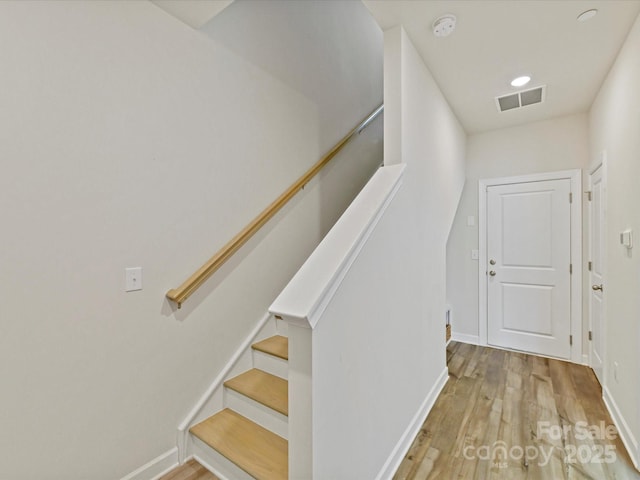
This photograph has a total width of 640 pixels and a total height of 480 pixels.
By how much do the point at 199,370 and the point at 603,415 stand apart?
9.21 feet

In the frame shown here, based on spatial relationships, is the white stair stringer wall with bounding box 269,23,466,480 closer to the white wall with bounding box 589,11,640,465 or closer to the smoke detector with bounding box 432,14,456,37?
the smoke detector with bounding box 432,14,456,37

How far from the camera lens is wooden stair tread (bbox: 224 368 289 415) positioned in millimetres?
1673

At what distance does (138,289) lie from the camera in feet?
5.02

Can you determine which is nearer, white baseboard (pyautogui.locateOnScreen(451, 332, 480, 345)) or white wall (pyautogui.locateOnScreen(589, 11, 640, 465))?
white wall (pyautogui.locateOnScreen(589, 11, 640, 465))

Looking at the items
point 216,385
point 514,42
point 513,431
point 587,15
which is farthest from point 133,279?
point 587,15

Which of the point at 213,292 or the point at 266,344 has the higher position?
→ the point at 213,292

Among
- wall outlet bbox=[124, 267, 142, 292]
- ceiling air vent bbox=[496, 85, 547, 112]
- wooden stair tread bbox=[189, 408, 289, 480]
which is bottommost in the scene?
wooden stair tread bbox=[189, 408, 289, 480]

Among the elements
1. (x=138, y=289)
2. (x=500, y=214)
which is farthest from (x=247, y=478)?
(x=500, y=214)

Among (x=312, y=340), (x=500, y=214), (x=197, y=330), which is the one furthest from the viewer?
(x=500, y=214)

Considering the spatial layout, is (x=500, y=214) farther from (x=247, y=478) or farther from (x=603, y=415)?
(x=247, y=478)

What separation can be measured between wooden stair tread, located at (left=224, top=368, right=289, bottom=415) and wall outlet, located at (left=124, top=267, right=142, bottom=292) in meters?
0.82

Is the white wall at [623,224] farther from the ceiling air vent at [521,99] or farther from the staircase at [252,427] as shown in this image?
the staircase at [252,427]

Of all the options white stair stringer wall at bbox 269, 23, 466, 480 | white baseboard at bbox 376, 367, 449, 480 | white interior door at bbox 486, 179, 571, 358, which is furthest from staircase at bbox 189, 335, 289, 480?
white interior door at bbox 486, 179, 571, 358

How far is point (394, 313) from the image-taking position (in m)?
1.71
